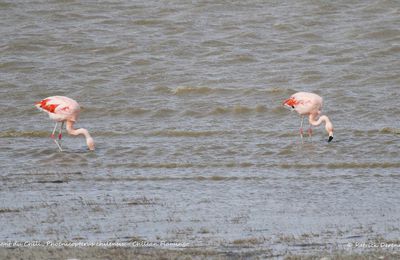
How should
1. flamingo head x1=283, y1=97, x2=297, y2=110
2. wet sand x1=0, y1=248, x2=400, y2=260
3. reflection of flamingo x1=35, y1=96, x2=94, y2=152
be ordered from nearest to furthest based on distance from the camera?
wet sand x1=0, y1=248, x2=400, y2=260 < reflection of flamingo x1=35, y1=96, x2=94, y2=152 < flamingo head x1=283, y1=97, x2=297, y2=110

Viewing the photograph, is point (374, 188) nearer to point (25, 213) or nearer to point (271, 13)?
point (25, 213)

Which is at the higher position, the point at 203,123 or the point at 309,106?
the point at 309,106

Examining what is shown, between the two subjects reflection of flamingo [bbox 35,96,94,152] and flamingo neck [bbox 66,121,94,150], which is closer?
flamingo neck [bbox 66,121,94,150]

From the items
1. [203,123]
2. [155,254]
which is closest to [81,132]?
[203,123]

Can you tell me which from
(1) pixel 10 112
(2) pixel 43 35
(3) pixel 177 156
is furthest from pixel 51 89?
(3) pixel 177 156

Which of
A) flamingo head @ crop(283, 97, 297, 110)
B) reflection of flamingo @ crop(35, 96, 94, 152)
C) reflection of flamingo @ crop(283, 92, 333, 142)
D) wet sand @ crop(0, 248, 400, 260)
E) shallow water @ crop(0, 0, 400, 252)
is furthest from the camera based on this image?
flamingo head @ crop(283, 97, 297, 110)

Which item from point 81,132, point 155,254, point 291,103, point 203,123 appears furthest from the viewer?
point 203,123

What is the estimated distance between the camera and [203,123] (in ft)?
53.5

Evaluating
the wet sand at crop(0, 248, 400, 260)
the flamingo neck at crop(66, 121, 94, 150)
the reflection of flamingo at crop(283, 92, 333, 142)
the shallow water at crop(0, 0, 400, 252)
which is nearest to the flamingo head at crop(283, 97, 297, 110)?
the reflection of flamingo at crop(283, 92, 333, 142)

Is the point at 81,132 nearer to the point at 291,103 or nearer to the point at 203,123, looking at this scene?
the point at 203,123

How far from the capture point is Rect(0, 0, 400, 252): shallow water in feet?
29.2

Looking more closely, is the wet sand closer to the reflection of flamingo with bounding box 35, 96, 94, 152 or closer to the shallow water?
the shallow water

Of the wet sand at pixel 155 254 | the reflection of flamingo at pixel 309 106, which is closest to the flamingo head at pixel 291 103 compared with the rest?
the reflection of flamingo at pixel 309 106

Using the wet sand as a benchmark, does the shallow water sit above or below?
below
